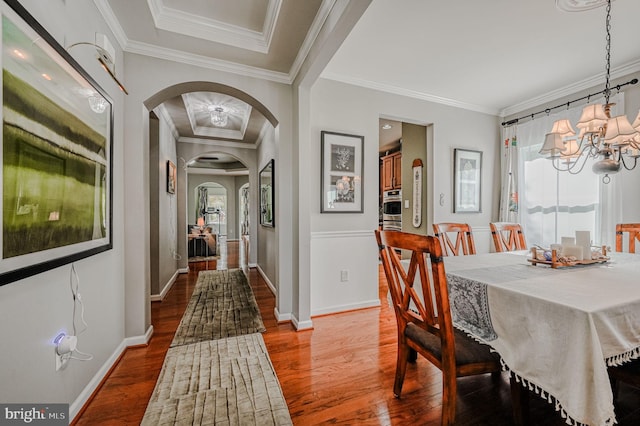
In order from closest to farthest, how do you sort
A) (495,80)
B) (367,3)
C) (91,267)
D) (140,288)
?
1. (367,3)
2. (91,267)
3. (140,288)
4. (495,80)

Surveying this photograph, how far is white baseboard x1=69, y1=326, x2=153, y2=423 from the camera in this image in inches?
57.0

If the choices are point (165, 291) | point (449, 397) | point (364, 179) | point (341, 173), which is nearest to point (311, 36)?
point (341, 173)

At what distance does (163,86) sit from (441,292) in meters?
2.57

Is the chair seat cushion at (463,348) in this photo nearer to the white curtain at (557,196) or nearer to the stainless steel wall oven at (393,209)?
the white curtain at (557,196)

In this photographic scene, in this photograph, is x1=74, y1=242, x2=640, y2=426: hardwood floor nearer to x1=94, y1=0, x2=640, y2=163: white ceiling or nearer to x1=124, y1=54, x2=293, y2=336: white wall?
x1=124, y1=54, x2=293, y2=336: white wall

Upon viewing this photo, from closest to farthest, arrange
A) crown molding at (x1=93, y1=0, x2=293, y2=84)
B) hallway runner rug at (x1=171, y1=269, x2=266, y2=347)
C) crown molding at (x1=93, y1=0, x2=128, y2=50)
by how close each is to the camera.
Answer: crown molding at (x1=93, y1=0, x2=128, y2=50), crown molding at (x1=93, y1=0, x2=293, y2=84), hallway runner rug at (x1=171, y1=269, x2=266, y2=347)

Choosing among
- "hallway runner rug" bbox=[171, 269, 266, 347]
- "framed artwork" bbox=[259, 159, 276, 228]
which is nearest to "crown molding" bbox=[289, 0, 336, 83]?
"framed artwork" bbox=[259, 159, 276, 228]

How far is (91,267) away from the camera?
1.61 m

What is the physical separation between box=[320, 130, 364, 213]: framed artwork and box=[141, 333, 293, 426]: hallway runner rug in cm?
157

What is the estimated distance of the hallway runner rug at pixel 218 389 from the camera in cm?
143

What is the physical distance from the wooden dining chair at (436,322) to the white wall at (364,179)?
1.36 metres

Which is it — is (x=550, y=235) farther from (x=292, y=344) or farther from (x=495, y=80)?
(x=292, y=344)

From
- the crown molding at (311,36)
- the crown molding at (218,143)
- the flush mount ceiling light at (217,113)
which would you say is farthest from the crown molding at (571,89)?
the crown molding at (218,143)

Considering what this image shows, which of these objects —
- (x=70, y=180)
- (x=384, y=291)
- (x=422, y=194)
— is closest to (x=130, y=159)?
(x=70, y=180)
